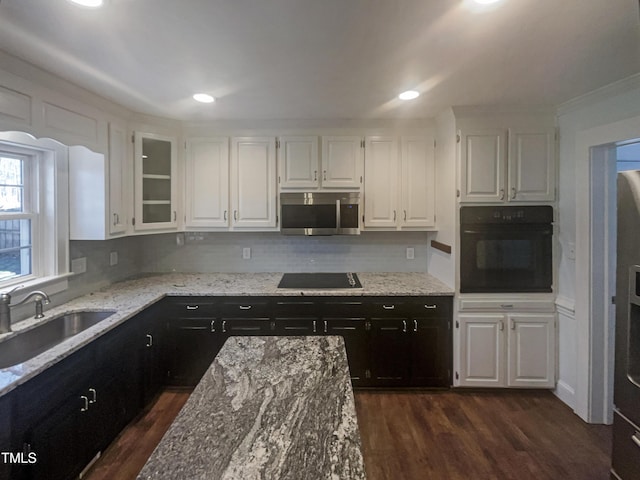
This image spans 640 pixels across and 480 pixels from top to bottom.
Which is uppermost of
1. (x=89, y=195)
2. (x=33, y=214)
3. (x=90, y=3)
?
(x=90, y=3)

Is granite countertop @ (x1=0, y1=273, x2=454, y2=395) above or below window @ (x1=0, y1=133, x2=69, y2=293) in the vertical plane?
below

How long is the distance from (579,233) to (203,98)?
118 inches

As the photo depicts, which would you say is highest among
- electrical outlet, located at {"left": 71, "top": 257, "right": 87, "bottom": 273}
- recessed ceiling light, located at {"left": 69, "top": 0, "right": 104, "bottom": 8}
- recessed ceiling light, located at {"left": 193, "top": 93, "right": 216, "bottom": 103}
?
recessed ceiling light, located at {"left": 193, "top": 93, "right": 216, "bottom": 103}

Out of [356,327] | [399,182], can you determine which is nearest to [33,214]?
[356,327]

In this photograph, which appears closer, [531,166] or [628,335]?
[628,335]

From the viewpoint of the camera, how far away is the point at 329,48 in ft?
5.95

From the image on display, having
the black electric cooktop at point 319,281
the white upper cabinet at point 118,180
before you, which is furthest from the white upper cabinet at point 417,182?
the white upper cabinet at point 118,180

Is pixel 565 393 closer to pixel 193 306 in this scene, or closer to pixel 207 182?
pixel 193 306

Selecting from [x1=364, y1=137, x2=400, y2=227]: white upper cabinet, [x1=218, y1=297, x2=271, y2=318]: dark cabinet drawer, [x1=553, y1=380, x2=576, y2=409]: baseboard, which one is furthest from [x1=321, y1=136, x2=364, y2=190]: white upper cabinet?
[x1=553, y1=380, x2=576, y2=409]: baseboard

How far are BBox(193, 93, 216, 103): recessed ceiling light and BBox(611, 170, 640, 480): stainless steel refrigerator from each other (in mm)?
2588

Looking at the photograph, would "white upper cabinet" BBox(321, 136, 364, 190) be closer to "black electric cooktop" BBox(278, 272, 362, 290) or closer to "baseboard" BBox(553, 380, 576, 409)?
"black electric cooktop" BBox(278, 272, 362, 290)

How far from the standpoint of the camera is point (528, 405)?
2.78m

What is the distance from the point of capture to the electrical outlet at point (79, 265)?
2.69 meters

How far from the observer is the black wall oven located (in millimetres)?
2855
